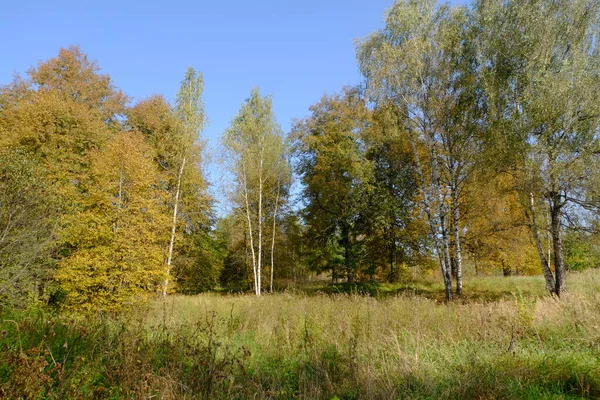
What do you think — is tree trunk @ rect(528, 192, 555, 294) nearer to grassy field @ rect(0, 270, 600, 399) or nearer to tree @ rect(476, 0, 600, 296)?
tree @ rect(476, 0, 600, 296)

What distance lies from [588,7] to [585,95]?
3461mm

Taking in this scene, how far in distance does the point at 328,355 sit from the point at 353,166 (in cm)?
1478

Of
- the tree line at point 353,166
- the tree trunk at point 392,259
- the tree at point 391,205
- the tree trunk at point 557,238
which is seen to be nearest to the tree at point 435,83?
the tree line at point 353,166

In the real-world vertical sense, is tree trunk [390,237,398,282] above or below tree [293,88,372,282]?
below

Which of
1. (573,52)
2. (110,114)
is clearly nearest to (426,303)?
(573,52)

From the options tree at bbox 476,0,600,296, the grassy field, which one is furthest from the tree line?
the grassy field

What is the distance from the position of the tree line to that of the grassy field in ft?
14.9

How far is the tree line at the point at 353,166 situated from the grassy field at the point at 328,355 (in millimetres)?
4552

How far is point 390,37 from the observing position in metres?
15.0

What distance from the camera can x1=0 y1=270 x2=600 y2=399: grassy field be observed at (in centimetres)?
309

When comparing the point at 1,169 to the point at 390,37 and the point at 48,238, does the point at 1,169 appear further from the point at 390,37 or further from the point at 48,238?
the point at 390,37

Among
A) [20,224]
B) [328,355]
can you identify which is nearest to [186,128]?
[20,224]

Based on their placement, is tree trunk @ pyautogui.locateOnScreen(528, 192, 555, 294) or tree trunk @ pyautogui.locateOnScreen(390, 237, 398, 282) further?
tree trunk @ pyautogui.locateOnScreen(390, 237, 398, 282)

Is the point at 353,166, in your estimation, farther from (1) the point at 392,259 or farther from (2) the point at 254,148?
(1) the point at 392,259
